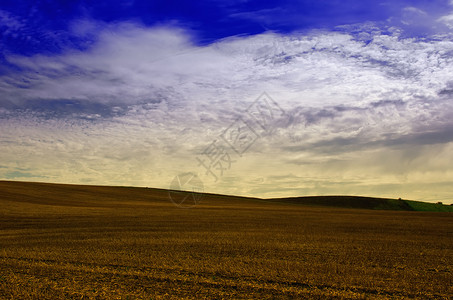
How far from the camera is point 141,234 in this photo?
16984 mm

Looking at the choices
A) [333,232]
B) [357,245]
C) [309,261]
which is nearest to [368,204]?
[333,232]

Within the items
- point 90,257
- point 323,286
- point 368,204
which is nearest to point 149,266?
point 90,257

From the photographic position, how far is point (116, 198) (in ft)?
154

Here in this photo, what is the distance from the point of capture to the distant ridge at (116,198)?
132 feet

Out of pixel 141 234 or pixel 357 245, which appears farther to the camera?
pixel 141 234

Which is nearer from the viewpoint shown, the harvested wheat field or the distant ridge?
the harvested wheat field

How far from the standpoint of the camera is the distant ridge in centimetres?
4019

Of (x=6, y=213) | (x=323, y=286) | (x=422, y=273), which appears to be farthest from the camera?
(x=6, y=213)

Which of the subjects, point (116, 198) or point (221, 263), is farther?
point (116, 198)

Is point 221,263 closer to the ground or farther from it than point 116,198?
farther from it

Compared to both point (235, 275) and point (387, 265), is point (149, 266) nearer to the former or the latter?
point (235, 275)

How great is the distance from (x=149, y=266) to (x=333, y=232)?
448 inches

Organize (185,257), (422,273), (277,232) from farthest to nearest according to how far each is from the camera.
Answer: (277,232), (185,257), (422,273)

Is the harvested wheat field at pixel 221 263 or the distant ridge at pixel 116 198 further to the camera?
the distant ridge at pixel 116 198
